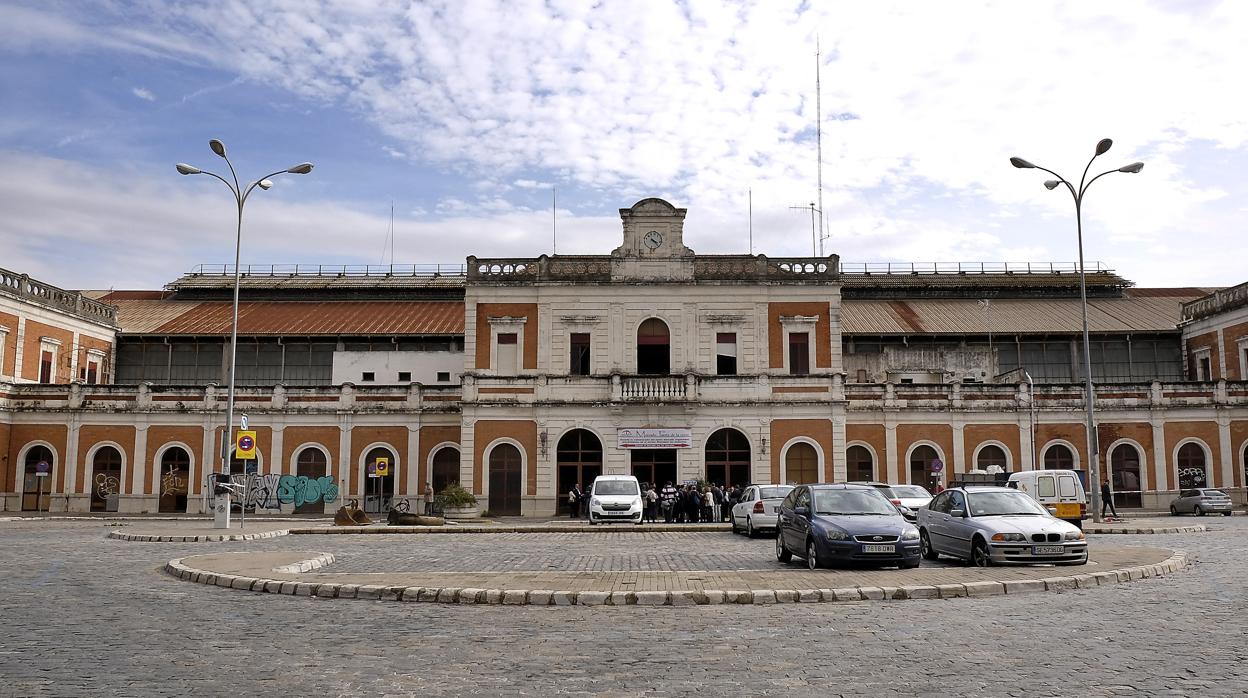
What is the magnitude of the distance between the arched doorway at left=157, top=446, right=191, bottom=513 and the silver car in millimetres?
35820

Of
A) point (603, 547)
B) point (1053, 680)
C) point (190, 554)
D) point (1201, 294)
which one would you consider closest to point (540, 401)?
point (603, 547)

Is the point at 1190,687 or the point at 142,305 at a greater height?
the point at 142,305

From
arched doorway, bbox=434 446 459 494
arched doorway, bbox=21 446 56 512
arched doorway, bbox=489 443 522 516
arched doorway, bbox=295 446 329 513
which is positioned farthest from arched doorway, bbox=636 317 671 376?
arched doorway, bbox=21 446 56 512

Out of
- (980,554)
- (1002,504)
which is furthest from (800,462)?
(980,554)

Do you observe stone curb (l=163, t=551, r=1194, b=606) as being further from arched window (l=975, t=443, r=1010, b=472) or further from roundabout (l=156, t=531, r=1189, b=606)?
arched window (l=975, t=443, r=1010, b=472)

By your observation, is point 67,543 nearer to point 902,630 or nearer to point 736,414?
point 902,630

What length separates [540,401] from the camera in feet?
138

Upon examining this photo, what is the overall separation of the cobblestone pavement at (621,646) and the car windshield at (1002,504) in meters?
3.26

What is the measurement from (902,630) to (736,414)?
101 feet

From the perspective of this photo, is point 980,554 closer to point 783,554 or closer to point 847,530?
point 847,530

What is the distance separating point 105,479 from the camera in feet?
146

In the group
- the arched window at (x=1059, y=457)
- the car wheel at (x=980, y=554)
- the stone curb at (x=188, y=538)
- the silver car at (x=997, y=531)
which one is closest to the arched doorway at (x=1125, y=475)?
the arched window at (x=1059, y=457)

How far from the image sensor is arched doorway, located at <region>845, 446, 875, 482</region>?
44250mm

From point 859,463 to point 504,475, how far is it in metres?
15.8
